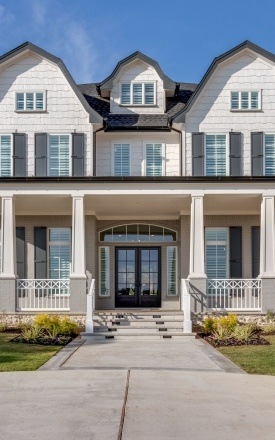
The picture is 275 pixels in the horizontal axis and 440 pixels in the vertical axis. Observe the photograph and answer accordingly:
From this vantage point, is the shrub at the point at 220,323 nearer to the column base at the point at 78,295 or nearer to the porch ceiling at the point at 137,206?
the column base at the point at 78,295

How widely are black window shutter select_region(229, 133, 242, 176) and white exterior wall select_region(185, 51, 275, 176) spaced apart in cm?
19

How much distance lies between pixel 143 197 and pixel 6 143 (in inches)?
202

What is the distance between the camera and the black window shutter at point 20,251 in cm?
1994

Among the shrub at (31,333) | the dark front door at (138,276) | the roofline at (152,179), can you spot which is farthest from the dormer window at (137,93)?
the shrub at (31,333)

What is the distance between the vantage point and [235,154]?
61.6ft

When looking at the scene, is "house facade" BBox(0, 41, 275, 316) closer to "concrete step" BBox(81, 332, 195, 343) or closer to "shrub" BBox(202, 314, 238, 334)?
"shrub" BBox(202, 314, 238, 334)

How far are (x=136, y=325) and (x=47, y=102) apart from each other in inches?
324

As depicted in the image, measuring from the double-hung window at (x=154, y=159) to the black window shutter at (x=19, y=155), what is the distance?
421cm

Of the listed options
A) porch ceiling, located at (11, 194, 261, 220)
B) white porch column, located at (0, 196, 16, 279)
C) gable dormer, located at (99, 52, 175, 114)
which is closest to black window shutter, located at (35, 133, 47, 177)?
porch ceiling, located at (11, 194, 261, 220)

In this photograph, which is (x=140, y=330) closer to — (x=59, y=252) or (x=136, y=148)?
(x=59, y=252)

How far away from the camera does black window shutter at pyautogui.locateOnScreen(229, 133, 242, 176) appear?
734 inches

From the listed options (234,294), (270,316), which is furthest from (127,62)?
(270,316)

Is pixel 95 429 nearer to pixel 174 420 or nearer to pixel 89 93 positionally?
pixel 174 420

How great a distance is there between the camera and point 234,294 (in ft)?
63.9
